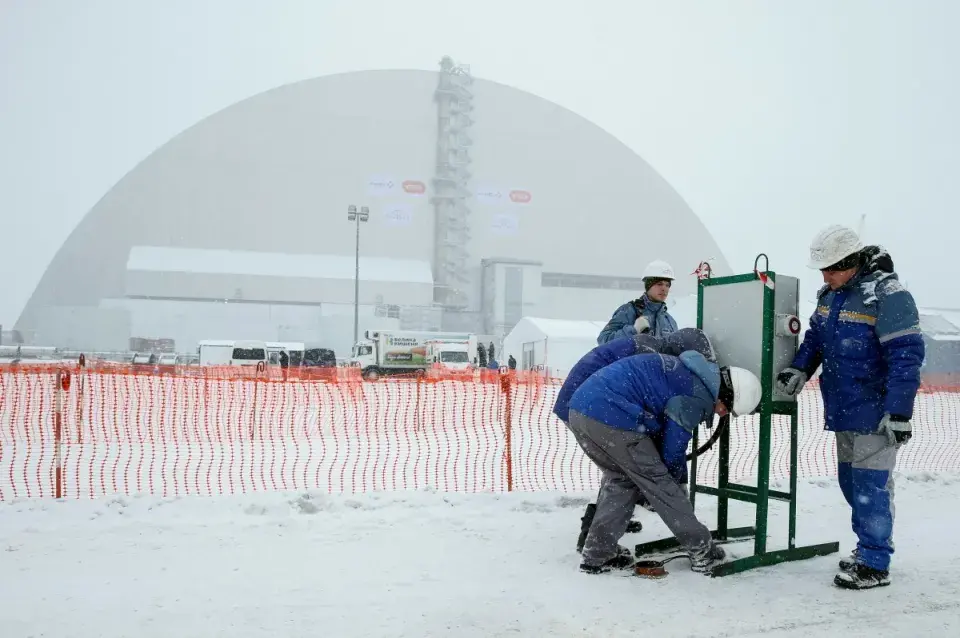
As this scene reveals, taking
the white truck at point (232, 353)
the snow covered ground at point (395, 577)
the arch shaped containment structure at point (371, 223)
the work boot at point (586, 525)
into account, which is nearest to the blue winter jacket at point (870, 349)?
the snow covered ground at point (395, 577)

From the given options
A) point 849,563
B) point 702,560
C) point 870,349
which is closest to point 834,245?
point 870,349

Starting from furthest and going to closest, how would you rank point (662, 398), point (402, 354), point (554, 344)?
point (402, 354)
point (554, 344)
point (662, 398)

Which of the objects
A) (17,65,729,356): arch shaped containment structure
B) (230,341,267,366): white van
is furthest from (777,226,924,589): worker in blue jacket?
(17,65,729,356): arch shaped containment structure

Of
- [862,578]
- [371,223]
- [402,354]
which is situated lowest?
[862,578]

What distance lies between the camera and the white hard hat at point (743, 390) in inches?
154

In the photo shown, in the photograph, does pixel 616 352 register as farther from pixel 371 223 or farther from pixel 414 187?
pixel 414 187

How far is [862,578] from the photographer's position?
12.4ft

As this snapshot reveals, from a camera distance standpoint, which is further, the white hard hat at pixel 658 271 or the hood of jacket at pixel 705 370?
the white hard hat at pixel 658 271

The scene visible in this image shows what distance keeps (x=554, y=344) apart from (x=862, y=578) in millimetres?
22260

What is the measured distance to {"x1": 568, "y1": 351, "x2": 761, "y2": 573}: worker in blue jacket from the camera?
3.79m

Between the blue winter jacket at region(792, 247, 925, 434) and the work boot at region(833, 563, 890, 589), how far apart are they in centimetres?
71

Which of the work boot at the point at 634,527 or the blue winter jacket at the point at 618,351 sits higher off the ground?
the blue winter jacket at the point at 618,351

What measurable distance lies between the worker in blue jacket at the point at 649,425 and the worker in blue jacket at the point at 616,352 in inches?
5.7

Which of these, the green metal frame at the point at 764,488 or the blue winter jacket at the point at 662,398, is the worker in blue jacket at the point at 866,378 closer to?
the green metal frame at the point at 764,488
